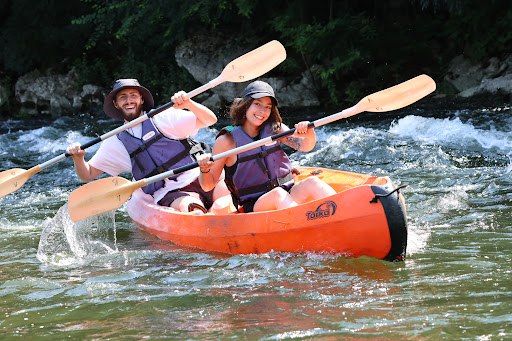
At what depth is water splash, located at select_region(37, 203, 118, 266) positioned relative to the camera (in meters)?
4.11

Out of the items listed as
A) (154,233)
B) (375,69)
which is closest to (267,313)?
(154,233)

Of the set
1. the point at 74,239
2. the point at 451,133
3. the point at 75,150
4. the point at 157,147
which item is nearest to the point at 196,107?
→ the point at 157,147

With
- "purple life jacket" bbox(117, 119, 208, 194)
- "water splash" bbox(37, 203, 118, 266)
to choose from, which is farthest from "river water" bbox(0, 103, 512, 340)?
"purple life jacket" bbox(117, 119, 208, 194)

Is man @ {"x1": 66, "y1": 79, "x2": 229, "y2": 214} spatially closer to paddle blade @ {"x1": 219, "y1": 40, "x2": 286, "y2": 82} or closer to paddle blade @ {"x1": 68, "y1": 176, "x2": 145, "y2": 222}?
paddle blade @ {"x1": 68, "y1": 176, "x2": 145, "y2": 222}

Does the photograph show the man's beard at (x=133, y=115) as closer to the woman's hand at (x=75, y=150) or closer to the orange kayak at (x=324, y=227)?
the woman's hand at (x=75, y=150)

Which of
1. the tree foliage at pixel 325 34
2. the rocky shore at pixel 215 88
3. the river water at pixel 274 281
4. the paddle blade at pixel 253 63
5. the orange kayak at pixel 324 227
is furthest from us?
the tree foliage at pixel 325 34

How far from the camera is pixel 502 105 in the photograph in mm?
8734

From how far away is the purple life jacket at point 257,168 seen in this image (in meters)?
3.85

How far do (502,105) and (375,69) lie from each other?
90.8 inches

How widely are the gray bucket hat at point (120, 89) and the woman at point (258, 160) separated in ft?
2.91

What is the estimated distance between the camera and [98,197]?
13.4 ft

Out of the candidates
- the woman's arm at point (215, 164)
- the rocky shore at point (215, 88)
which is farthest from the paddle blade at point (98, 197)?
the rocky shore at point (215, 88)

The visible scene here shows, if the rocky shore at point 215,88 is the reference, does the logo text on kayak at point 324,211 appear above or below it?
below

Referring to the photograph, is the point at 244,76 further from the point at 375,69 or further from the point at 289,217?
the point at 375,69
